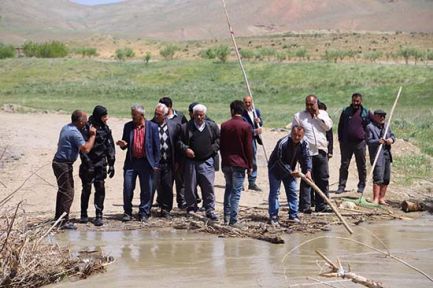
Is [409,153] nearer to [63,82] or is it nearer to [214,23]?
[63,82]

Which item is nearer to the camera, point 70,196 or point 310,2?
point 70,196

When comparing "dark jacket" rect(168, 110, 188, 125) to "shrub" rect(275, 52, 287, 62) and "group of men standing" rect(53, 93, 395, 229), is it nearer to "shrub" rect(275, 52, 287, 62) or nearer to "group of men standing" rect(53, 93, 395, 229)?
"group of men standing" rect(53, 93, 395, 229)

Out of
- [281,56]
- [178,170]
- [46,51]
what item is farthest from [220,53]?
[178,170]

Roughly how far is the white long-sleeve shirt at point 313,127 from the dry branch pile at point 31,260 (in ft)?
14.7

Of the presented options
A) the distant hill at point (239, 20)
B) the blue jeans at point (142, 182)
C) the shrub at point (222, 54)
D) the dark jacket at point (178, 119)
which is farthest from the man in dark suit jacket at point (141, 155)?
the distant hill at point (239, 20)

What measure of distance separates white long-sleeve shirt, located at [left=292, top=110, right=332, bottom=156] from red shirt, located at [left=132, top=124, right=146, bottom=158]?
2179mm

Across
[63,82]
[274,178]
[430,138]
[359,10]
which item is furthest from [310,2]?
[274,178]

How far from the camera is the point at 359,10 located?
158250 mm

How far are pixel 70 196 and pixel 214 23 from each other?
149589 millimetres

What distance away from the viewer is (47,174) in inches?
604

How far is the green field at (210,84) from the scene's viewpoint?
3716 cm

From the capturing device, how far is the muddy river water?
319 inches

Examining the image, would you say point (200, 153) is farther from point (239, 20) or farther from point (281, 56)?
point (239, 20)

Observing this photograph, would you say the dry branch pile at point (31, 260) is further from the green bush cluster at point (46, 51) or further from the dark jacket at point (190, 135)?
the green bush cluster at point (46, 51)
